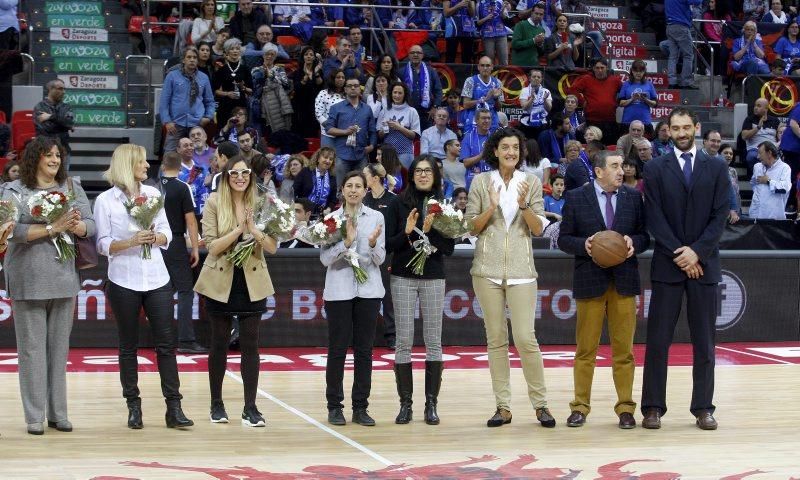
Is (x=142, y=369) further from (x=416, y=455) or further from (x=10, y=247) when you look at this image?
(x=416, y=455)

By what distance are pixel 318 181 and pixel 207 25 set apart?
4.30 m

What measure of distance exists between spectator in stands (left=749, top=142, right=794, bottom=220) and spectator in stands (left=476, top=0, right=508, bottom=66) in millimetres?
4602

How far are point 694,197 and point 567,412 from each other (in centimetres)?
197

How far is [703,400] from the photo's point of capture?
32.2 feet

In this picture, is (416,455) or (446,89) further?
(446,89)

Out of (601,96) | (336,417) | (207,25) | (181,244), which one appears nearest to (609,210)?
(336,417)

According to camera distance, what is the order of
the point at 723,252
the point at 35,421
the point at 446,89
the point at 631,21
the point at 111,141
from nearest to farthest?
the point at 35,421 < the point at 723,252 < the point at 111,141 < the point at 446,89 < the point at 631,21

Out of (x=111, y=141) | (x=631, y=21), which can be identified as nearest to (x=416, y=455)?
(x=111, y=141)

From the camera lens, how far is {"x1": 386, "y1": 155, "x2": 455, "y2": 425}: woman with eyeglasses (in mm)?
9812

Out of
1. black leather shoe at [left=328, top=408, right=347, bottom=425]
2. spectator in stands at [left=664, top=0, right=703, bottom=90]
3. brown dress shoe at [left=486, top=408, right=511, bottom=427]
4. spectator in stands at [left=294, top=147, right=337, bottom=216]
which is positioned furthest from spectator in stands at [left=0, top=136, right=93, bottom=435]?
spectator in stands at [left=664, top=0, right=703, bottom=90]

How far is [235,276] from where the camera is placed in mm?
9578

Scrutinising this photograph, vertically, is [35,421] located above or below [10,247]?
below

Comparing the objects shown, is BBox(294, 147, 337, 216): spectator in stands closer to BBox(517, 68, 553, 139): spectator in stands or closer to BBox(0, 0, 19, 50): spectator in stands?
BBox(517, 68, 553, 139): spectator in stands

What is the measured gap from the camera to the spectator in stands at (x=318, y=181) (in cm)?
1666
